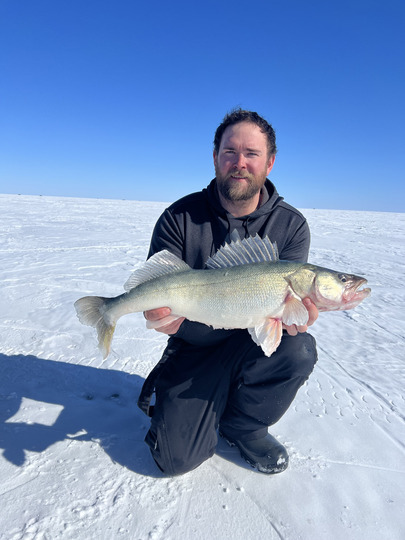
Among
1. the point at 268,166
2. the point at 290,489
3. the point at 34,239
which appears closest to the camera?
the point at 290,489

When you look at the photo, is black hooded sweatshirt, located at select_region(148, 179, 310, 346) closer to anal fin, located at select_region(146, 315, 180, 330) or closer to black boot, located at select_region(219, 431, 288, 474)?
anal fin, located at select_region(146, 315, 180, 330)

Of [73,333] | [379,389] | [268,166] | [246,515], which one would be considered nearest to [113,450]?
[246,515]

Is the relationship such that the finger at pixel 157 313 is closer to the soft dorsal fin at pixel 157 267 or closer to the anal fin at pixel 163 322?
the anal fin at pixel 163 322

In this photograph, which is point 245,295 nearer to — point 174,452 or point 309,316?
point 309,316

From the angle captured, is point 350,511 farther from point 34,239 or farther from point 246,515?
point 34,239

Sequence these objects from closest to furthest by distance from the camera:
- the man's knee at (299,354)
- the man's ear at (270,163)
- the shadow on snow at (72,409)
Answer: the shadow on snow at (72,409) < the man's knee at (299,354) < the man's ear at (270,163)

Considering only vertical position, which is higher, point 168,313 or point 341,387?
point 168,313

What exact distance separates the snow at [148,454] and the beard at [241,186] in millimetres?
1819

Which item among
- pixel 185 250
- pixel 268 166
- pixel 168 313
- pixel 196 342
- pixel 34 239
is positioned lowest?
pixel 34 239

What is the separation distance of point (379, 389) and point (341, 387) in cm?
34

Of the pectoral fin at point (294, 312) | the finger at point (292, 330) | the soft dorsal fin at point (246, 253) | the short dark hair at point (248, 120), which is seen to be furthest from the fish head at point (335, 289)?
the short dark hair at point (248, 120)

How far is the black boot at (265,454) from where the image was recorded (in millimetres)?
2218

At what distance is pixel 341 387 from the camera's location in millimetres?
3178

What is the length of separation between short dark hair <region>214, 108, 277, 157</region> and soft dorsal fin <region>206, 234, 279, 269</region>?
45.7 inches
